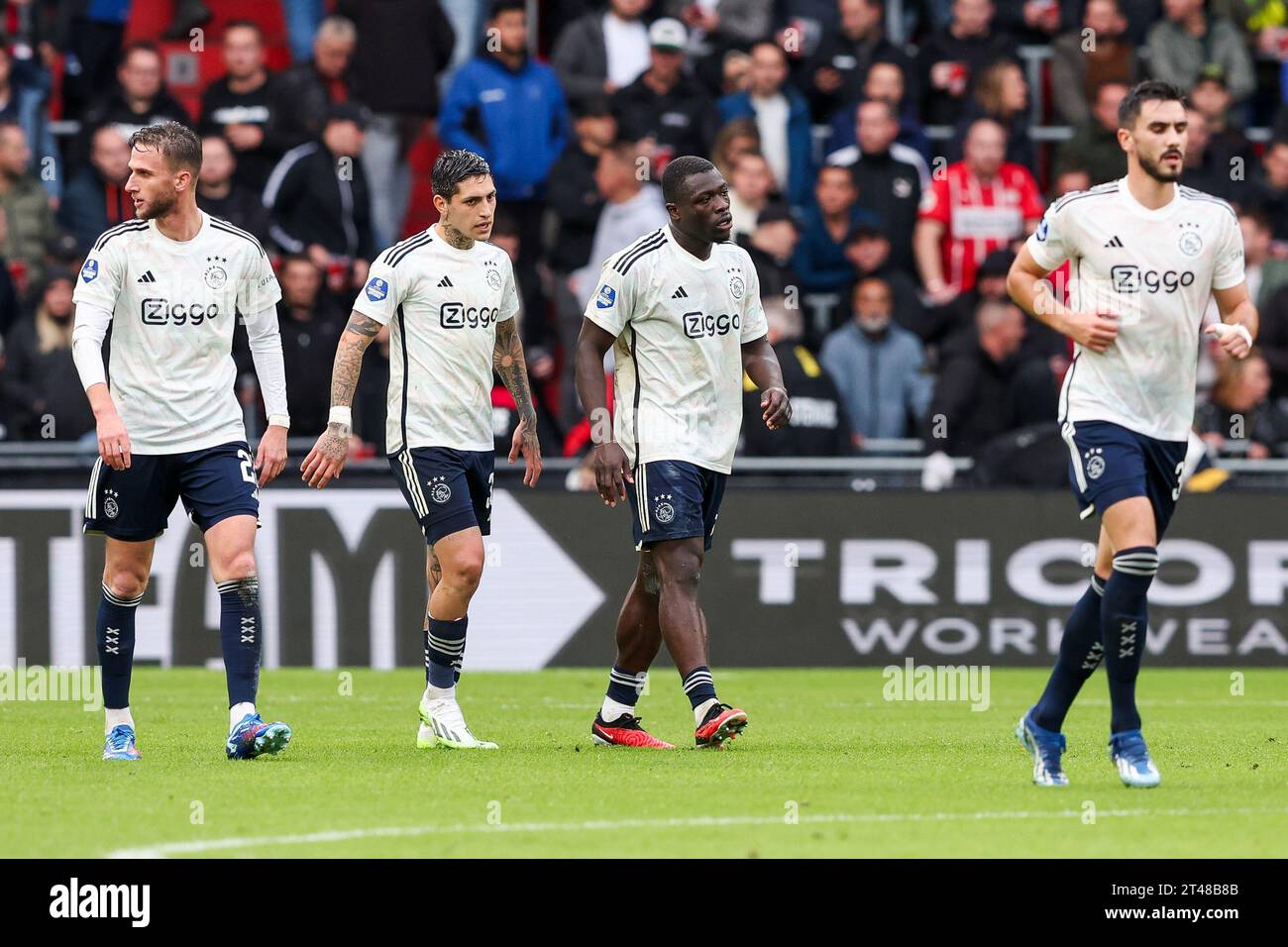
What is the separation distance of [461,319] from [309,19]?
10.1 metres

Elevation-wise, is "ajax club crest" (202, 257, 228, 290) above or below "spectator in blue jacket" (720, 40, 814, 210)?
below

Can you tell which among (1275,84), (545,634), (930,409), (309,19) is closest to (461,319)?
(545,634)

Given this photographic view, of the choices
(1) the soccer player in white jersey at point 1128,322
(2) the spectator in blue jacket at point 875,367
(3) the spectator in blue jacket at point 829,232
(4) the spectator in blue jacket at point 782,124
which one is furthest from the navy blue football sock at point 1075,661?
(4) the spectator in blue jacket at point 782,124

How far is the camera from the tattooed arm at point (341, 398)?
29.6 feet

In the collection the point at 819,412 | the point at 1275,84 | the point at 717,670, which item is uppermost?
the point at 1275,84

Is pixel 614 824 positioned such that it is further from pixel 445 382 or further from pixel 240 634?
pixel 445 382

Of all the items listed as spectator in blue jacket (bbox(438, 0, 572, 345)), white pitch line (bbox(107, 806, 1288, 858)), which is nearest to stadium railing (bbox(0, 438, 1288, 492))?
spectator in blue jacket (bbox(438, 0, 572, 345))

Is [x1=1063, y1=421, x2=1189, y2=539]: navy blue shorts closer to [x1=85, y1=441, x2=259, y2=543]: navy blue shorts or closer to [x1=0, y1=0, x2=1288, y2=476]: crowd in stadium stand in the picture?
[x1=85, y1=441, x2=259, y2=543]: navy blue shorts

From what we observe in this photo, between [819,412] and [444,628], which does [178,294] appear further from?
[819,412]

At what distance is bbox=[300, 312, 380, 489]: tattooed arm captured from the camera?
9.01m

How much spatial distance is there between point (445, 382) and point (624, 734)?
1.76 metres

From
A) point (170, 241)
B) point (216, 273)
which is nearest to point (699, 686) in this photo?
point (216, 273)

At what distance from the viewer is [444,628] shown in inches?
377

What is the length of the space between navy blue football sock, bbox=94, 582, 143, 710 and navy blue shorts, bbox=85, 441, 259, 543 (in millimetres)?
327
